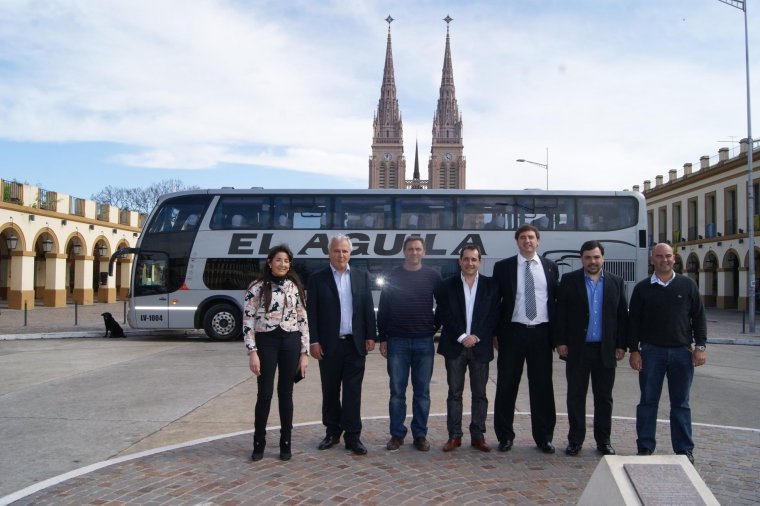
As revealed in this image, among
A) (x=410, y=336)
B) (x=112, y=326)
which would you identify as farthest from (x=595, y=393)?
(x=112, y=326)

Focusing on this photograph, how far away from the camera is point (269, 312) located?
5.06 meters

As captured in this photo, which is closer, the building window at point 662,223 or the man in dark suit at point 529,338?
the man in dark suit at point 529,338

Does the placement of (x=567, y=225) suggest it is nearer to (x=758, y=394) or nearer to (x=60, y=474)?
(x=758, y=394)

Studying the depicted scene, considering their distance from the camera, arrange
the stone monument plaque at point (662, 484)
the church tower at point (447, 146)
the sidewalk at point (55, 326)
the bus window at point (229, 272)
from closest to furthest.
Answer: the stone monument plaque at point (662, 484), the bus window at point (229, 272), the sidewalk at point (55, 326), the church tower at point (447, 146)

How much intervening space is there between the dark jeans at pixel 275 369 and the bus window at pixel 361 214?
10.6 m

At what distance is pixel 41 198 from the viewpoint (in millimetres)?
28625

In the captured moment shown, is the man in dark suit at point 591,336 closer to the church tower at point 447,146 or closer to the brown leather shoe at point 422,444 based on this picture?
the brown leather shoe at point 422,444

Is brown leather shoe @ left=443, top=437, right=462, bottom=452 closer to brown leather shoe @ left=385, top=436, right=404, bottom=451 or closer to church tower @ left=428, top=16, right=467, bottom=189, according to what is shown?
brown leather shoe @ left=385, top=436, right=404, bottom=451

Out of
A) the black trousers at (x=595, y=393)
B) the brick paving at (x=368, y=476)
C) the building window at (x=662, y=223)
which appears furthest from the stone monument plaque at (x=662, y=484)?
the building window at (x=662, y=223)

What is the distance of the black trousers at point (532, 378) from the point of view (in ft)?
17.9

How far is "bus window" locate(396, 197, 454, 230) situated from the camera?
1581 centimetres

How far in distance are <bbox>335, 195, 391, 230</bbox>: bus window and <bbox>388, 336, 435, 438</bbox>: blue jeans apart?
10.2 metres

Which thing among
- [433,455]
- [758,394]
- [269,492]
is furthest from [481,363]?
[758,394]

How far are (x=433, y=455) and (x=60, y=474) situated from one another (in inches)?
117
